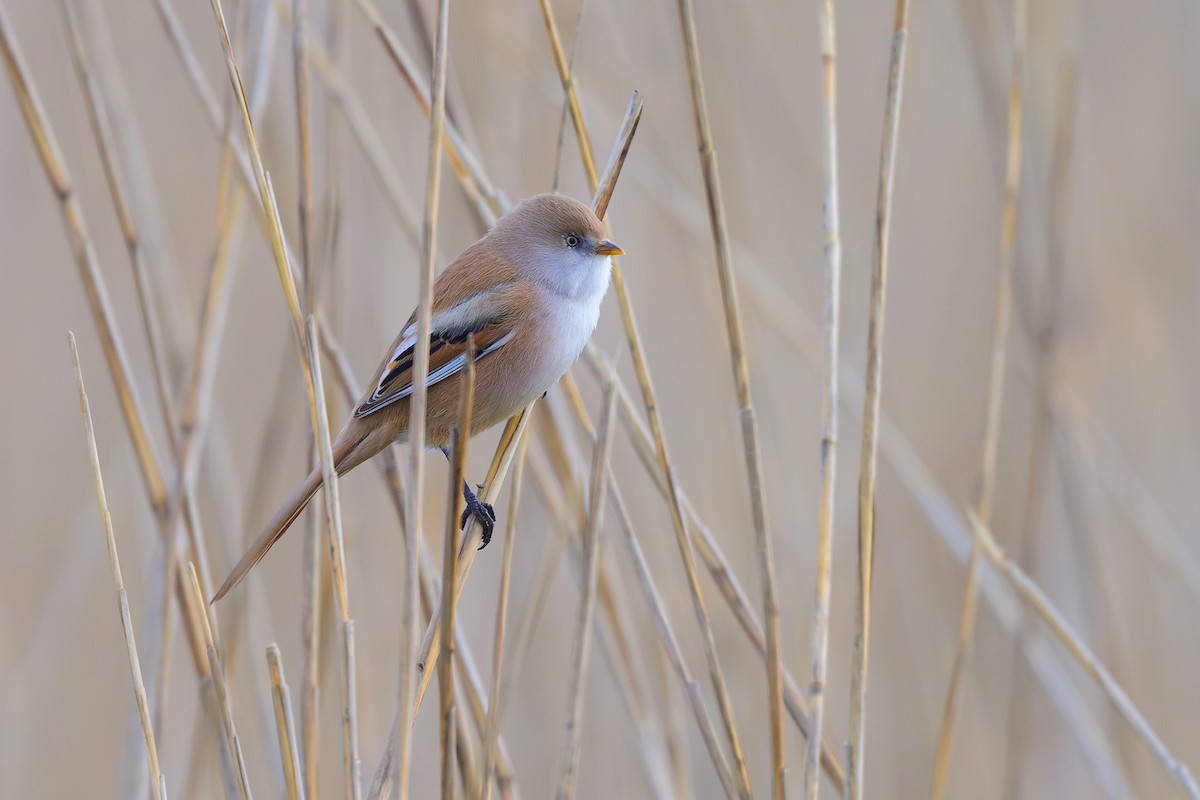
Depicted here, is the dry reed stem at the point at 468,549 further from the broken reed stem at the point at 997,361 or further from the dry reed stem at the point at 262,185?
the broken reed stem at the point at 997,361

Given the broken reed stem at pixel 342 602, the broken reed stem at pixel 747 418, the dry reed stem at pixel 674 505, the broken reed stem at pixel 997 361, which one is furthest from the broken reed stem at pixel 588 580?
the broken reed stem at pixel 997 361

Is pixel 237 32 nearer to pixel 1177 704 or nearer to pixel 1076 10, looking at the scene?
pixel 1076 10

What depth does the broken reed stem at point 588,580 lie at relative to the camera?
1.33 m

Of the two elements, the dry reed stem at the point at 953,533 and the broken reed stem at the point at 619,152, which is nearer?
the broken reed stem at the point at 619,152

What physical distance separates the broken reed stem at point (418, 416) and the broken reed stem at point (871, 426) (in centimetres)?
61

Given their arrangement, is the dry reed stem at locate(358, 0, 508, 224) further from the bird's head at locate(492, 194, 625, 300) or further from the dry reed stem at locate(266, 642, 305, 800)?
the dry reed stem at locate(266, 642, 305, 800)

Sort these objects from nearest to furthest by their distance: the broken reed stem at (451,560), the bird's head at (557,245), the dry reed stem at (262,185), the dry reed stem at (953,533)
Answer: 1. the broken reed stem at (451,560)
2. the dry reed stem at (262,185)
3. the bird's head at (557,245)
4. the dry reed stem at (953,533)

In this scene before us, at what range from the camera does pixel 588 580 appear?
133 centimetres

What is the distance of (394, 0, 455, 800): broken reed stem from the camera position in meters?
1.17

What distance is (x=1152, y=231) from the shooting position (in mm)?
2875

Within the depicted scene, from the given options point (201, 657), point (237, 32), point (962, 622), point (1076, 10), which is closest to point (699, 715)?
point (962, 622)

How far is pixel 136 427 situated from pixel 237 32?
2.19ft

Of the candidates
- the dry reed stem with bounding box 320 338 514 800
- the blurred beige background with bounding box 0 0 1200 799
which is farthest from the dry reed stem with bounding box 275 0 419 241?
the dry reed stem with bounding box 320 338 514 800

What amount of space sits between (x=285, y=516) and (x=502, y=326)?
1.91 ft
